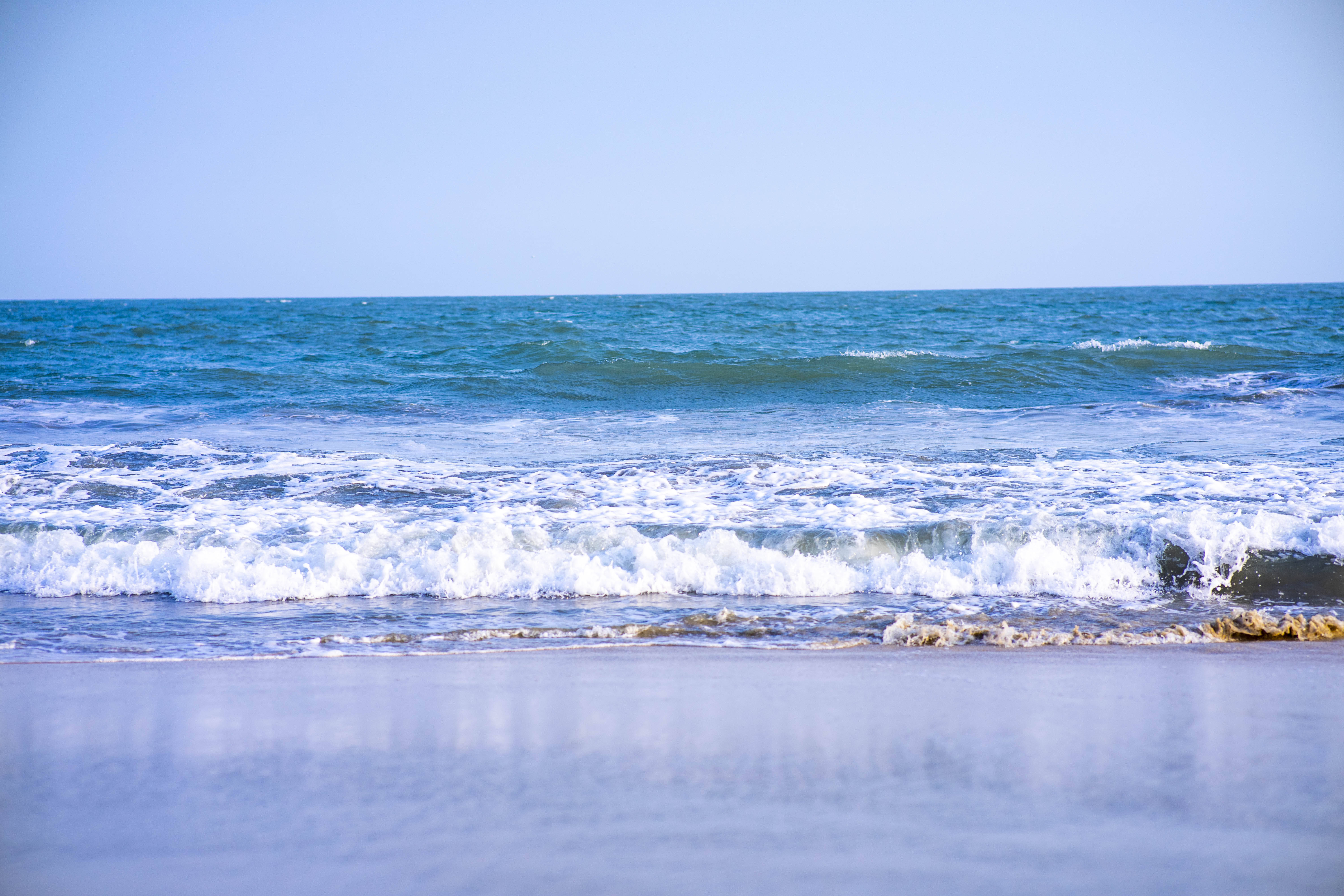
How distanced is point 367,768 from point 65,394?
45.5 ft

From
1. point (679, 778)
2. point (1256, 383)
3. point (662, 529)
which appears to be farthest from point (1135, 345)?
point (679, 778)

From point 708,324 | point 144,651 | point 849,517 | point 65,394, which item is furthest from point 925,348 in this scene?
point 144,651

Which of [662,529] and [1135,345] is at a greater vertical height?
[1135,345]

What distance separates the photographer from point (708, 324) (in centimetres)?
2781

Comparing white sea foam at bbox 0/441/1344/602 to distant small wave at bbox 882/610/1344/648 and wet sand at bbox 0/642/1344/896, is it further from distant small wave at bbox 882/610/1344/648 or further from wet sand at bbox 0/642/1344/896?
wet sand at bbox 0/642/1344/896

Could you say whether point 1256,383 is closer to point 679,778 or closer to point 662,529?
point 662,529

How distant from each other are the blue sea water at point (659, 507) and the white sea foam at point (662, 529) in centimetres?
2

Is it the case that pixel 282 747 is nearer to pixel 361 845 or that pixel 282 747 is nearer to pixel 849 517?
pixel 361 845

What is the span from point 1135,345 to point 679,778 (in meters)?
19.0

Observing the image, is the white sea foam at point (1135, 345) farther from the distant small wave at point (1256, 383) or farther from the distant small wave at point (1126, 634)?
the distant small wave at point (1126, 634)

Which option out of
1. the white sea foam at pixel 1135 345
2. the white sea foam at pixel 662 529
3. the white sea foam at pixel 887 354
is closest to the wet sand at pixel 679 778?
the white sea foam at pixel 662 529

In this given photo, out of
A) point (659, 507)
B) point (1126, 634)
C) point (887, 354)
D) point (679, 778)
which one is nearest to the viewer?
point (679, 778)

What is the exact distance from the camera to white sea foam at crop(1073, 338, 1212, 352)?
18047 mm

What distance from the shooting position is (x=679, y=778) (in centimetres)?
244
